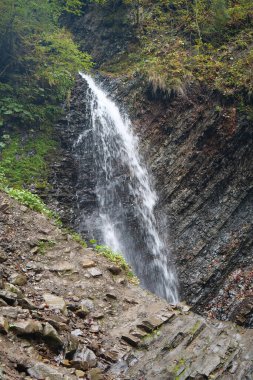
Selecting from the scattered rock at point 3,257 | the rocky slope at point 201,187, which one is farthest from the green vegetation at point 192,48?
the scattered rock at point 3,257

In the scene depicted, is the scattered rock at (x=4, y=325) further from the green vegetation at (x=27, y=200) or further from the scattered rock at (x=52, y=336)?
the green vegetation at (x=27, y=200)

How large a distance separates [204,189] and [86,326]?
754 cm

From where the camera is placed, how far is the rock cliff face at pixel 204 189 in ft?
34.7

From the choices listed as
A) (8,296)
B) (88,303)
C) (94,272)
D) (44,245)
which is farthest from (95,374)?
(44,245)

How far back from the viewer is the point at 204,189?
12453mm

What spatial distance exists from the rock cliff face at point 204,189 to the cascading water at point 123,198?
401mm

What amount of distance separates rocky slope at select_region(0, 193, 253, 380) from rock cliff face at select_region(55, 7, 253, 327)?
3054 millimetres

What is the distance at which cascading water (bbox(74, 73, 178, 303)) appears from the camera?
1155 centimetres

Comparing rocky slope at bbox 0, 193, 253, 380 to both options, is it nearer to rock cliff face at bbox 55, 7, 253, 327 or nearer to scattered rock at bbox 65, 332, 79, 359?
scattered rock at bbox 65, 332, 79, 359

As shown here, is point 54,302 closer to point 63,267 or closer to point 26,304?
point 26,304

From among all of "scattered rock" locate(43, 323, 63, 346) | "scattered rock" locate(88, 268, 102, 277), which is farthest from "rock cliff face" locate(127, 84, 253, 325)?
"scattered rock" locate(43, 323, 63, 346)

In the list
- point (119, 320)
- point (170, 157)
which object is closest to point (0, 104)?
point (170, 157)

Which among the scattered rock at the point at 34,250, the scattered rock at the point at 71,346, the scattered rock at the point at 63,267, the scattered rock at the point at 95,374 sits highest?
the scattered rock at the point at 34,250

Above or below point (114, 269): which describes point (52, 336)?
above
